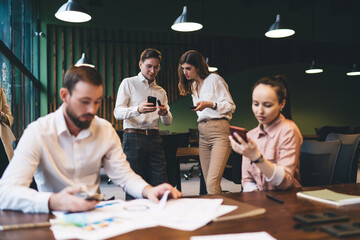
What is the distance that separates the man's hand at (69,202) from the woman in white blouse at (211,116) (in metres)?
1.72

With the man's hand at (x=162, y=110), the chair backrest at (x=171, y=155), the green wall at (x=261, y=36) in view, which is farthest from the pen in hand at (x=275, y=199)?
the green wall at (x=261, y=36)

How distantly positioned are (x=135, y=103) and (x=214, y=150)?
3.01 ft

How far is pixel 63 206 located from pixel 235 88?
8606mm

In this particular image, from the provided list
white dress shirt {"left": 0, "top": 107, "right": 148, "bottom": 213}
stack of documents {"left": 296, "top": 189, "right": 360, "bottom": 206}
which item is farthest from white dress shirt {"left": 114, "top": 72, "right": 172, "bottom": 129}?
stack of documents {"left": 296, "top": 189, "right": 360, "bottom": 206}

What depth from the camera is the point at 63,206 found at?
3.96 ft

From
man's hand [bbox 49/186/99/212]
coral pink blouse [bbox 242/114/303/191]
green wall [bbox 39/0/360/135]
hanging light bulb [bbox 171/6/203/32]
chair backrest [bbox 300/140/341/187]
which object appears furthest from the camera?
green wall [bbox 39/0/360/135]

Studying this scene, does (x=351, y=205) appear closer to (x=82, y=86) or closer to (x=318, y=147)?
(x=318, y=147)

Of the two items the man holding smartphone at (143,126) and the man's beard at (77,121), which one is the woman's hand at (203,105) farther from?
the man's beard at (77,121)

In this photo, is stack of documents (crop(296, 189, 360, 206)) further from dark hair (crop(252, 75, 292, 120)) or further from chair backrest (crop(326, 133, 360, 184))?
chair backrest (crop(326, 133, 360, 184))

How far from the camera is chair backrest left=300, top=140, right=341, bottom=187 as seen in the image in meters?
2.02

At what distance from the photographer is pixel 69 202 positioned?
1.20 m

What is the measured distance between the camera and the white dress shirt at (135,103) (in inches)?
115

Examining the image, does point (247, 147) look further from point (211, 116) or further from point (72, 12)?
point (72, 12)

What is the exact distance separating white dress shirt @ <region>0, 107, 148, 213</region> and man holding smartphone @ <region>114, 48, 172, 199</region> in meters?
1.15
